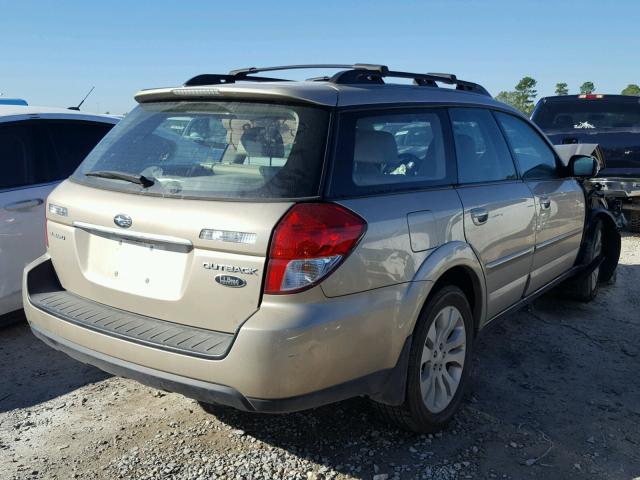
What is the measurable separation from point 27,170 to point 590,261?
178 inches

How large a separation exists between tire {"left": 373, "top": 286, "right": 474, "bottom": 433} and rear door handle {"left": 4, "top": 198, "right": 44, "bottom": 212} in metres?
2.89

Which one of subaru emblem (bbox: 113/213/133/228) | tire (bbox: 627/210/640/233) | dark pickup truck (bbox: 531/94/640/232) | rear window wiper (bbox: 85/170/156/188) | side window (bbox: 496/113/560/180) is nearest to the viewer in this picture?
subaru emblem (bbox: 113/213/133/228)

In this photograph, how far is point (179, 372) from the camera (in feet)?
8.06

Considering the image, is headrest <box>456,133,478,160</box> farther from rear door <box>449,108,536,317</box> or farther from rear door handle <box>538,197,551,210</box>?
rear door handle <box>538,197,551,210</box>

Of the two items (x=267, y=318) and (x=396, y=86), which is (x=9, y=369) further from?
(x=396, y=86)

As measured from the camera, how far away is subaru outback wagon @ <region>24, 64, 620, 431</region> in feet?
7.77

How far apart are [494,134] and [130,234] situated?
2.37m

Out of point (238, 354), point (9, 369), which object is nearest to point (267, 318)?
point (238, 354)

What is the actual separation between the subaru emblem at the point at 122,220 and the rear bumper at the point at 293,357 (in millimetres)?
479

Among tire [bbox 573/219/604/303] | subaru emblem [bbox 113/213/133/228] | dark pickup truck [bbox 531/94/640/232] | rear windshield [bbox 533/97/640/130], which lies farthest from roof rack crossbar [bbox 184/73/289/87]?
rear windshield [bbox 533/97/640/130]

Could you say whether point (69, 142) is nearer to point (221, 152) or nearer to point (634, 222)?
point (221, 152)

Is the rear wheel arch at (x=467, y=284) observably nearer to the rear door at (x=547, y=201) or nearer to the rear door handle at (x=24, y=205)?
the rear door at (x=547, y=201)

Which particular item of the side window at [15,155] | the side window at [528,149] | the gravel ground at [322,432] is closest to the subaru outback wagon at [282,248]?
the gravel ground at [322,432]

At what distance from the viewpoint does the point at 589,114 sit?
28.7 ft
